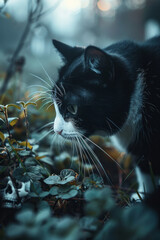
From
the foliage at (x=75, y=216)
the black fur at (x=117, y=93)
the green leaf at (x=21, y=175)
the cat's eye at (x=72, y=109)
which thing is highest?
the black fur at (x=117, y=93)

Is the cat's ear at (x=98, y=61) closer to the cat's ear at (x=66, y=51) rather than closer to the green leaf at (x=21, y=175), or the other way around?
the cat's ear at (x=66, y=51)

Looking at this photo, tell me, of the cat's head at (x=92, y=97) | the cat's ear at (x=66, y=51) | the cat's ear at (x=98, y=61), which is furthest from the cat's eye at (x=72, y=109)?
the cat's ear at (x=66, y=51)

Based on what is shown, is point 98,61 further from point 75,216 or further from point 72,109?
point 75,216

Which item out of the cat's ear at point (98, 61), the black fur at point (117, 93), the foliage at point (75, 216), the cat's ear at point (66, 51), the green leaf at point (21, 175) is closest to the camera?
the foliage at point (75, 216)

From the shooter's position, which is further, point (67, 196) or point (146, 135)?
point (146, 135)

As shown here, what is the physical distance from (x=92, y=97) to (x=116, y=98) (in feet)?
0.36

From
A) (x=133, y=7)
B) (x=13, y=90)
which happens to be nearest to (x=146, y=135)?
(x=13, y=90)

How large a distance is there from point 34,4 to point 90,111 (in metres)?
0.84

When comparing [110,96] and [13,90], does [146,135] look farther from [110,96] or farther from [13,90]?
[13,90]

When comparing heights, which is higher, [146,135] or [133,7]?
[133,7]

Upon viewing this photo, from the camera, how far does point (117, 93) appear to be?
948 mm

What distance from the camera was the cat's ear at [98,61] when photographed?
0.82 meters

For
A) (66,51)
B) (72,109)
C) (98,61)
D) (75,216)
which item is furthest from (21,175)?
(66,51)

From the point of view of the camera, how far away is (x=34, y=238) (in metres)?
0.35
